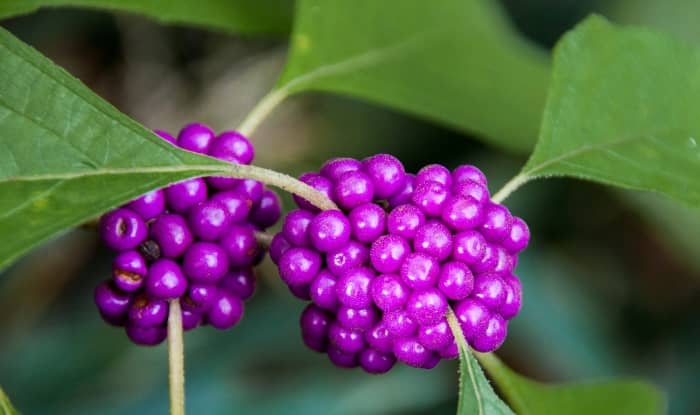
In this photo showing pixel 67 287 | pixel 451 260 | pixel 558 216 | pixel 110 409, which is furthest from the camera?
pixel 558 216

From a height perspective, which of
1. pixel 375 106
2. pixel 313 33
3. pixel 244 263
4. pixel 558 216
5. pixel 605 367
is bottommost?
pixel 605 367

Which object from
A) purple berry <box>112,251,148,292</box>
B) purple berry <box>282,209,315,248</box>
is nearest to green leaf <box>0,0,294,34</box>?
purple berry <box>112,251,148,292</box>

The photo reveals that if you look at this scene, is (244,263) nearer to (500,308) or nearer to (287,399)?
(500,308)

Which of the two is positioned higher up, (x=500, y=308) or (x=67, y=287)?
(x=500, y=308)

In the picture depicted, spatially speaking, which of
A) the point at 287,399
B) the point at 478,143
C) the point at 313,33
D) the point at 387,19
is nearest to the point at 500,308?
the point at 313,33

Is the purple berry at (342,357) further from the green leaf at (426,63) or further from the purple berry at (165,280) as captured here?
the green leaf at (426,63)

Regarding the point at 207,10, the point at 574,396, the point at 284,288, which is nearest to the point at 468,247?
the point at 574,396
